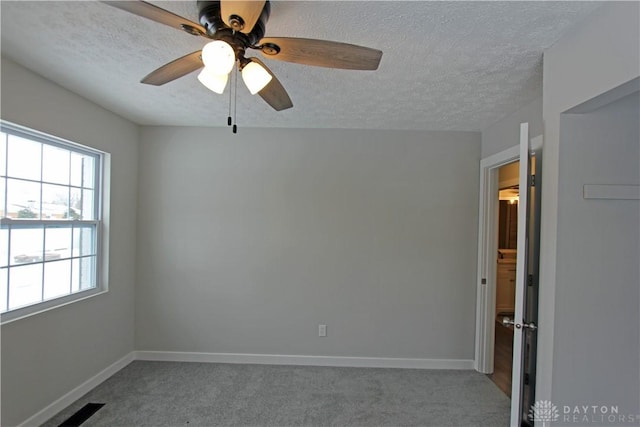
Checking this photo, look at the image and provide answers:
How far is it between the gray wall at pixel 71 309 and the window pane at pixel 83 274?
0.48 ft

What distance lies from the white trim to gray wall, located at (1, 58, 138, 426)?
1.41 feet

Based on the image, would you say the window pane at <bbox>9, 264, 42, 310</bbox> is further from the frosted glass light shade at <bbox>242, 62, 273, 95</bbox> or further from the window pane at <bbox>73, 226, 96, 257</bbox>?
the frosted glass light shade at <bbox>242, 62, 273, 95</bbox>

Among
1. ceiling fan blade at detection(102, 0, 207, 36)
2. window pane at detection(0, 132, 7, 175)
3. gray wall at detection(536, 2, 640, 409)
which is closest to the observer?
ceiling fan blade at detection(102, 0, 207, 36)

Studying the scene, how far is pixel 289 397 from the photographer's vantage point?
2543 mm

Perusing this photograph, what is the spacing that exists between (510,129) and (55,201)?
3.79 metres

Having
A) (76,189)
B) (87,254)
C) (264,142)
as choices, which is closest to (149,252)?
(87,254)

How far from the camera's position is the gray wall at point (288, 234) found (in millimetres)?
3152

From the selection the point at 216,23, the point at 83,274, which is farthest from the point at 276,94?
the point at 83,274

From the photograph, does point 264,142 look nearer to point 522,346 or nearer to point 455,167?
point 455,167

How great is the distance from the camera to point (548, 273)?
157 centimetres

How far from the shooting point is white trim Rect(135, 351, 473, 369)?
311 centimetres

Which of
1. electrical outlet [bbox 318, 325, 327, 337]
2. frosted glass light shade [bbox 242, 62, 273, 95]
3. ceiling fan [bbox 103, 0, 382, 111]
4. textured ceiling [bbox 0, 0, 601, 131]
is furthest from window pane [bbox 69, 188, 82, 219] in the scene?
electrical outlet [bbox 318, 325, 327, 337]

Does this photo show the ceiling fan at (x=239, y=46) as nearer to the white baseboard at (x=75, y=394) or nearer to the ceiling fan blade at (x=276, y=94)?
the ceiling fan blade at (x=276, y=94)

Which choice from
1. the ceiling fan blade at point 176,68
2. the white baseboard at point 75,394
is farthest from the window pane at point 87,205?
the ceiling fan blade at point 176,68
